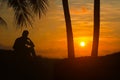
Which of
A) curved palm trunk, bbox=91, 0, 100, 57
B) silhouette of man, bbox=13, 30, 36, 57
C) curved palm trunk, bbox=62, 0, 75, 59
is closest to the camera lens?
silhouette of man, bbox=13, 30, 36, 57

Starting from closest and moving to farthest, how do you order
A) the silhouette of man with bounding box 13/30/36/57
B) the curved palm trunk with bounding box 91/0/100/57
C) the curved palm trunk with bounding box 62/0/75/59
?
the silhouette of man with bounding box 13/30/36/57
the curved palm trunk with bounding box 91/0/100/57
the curved palm trunk with bounding box 62/0/75/59

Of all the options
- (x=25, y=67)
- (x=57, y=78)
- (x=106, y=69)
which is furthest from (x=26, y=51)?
(x=106, y=69)

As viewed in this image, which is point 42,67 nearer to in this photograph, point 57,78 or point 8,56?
point 8,56

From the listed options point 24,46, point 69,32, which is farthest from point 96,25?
point 24,46

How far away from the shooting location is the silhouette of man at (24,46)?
58.7ft

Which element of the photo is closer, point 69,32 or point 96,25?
point 96,25

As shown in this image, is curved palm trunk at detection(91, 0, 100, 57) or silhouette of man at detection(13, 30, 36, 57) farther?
curved palm trunk at detection(91, 0, 100, 57)

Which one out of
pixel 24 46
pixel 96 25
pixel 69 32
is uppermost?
pixel 96 25

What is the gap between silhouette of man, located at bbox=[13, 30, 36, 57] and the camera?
17891 millimetres

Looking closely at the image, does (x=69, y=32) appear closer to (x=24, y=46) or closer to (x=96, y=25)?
(x=96, y=25)

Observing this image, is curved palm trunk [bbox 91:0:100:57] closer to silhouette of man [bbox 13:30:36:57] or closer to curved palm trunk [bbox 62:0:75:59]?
curved palm trunk [bbox 62:0:75:59]

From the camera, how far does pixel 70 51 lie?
20.5 meters

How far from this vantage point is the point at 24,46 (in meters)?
18.0

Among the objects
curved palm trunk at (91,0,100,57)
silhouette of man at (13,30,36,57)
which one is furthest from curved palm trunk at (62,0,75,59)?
silhouette of man at (13,30,36,57)
